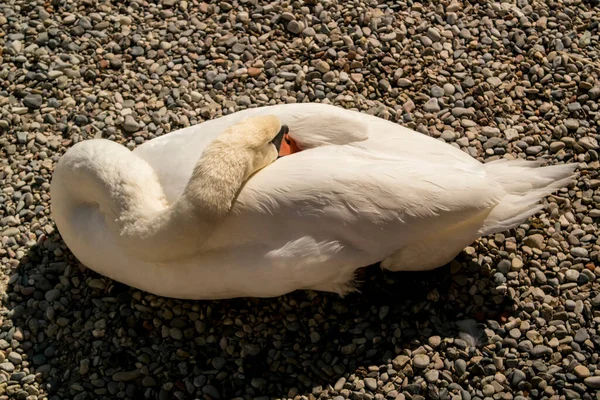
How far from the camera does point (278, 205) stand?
4.45 meters

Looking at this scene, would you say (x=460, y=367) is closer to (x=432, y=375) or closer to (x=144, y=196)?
(x=432, y=375)

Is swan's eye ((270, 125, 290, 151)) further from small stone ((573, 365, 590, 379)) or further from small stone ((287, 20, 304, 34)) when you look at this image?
small stone ((573, 365, 590, 379))

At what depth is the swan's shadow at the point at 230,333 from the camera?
4809mm

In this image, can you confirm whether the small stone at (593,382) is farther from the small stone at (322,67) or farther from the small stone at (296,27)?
the small stone at (296,27)

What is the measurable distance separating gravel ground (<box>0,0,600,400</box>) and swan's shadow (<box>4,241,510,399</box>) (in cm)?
1

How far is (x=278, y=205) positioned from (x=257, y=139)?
1.29ft

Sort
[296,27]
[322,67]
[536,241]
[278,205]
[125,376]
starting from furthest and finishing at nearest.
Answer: [296,27] → [322,67] → [536,241] → [125,376] → [278,205]

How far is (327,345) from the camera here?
490 centimetres

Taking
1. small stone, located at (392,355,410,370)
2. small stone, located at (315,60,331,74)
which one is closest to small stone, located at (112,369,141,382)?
small stone, located at (392,355,410,370)

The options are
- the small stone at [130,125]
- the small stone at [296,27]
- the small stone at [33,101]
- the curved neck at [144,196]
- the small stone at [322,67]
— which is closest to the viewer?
the curved neck at [144,196]

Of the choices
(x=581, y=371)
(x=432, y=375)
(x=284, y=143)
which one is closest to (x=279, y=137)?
(x=284, y=143)

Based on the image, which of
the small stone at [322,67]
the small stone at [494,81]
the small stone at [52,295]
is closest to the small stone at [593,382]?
the small stone at [494,81]

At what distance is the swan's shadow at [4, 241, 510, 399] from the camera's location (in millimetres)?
4809

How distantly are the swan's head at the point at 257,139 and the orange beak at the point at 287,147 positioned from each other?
0.14 metres
